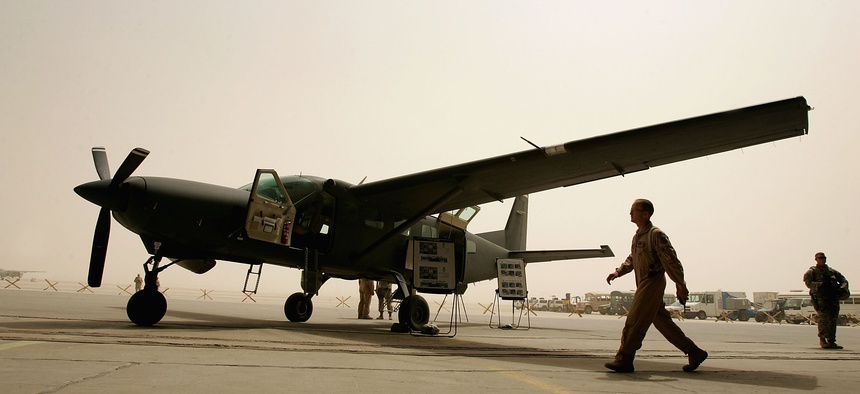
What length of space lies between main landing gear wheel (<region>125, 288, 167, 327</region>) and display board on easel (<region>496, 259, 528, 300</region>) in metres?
8.55

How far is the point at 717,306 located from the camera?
42.8m

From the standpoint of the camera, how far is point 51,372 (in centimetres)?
350

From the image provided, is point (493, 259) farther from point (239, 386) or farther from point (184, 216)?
point (239, 386)

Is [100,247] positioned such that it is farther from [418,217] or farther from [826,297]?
[826,297]

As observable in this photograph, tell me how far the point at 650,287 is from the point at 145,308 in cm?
741

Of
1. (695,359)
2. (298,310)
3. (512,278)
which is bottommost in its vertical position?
(298,310)

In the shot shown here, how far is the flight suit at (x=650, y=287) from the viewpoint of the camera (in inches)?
206

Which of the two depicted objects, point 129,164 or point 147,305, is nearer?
point 129,164

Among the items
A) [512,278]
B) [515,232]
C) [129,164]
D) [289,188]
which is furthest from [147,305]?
[515,232]

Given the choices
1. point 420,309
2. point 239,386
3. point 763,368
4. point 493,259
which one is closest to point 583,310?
point 493,259

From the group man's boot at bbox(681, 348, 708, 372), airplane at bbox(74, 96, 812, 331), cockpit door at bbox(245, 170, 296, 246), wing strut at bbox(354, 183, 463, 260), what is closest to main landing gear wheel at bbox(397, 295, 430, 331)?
airplane at bbox(74, 96, 812, 331)

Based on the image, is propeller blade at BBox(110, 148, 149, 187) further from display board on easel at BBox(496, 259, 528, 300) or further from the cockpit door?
display board on easel at BBox(496, 259, 528, 300)

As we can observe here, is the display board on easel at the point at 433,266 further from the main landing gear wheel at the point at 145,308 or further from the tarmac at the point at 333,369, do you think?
the main landing gear wheel at the point at 145,308

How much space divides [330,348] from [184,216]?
3975 millimetres
